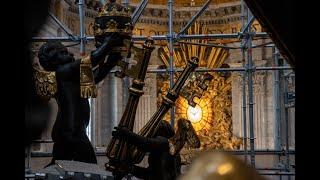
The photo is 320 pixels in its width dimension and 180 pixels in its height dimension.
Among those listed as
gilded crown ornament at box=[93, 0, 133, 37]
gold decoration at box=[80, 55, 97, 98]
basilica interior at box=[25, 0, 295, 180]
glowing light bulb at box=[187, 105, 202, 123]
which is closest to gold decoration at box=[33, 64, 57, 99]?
gold decoration at box=[80, 55, 97, 98]

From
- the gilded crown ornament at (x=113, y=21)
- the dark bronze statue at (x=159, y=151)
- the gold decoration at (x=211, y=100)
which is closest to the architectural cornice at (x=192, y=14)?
the gold decoration at (x=211, y=100)

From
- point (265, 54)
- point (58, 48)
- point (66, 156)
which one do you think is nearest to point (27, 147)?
point (66, 156)

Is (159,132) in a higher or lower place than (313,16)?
lower

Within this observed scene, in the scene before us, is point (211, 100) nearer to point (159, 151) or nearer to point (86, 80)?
point (159, 151)

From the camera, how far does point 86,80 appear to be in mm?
5168

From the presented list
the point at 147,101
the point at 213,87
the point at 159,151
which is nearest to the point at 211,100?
the point at 213,87

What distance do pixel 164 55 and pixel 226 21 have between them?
1914 millimetres

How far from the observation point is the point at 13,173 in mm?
1922

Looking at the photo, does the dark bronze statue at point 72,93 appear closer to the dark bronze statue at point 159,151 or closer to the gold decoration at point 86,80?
the gold decoration at point 86,80

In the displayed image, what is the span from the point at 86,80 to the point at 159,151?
79 centimetres

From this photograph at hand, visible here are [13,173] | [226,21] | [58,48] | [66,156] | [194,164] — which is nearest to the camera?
[194,164]

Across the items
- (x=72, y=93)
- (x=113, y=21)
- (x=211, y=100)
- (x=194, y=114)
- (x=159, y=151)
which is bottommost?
(x=194, y=114)

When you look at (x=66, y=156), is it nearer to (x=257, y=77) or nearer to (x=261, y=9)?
(x=261, y=9)

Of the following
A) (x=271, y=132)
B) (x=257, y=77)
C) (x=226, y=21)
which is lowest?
(x=271, y=132)
